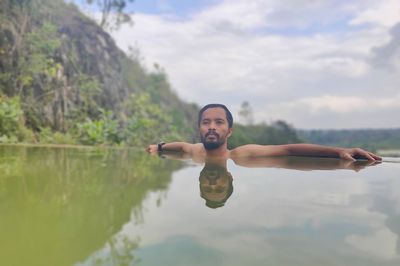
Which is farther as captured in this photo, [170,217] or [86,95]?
[86,95]

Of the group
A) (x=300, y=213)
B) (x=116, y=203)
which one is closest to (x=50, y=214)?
(x=116, y=203)

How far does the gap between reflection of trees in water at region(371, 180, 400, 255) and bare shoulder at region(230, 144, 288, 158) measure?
131cm

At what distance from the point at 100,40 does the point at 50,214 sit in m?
17.9

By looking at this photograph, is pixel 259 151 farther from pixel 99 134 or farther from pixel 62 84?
pixel 62 84

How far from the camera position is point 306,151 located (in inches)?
133

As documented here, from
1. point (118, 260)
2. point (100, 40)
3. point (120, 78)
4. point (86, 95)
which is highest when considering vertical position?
point (100, 40)

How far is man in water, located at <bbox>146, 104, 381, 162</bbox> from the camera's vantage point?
3152 millimetres

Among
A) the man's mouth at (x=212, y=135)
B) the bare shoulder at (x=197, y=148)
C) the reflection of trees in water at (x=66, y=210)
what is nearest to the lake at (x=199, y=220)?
the reflection of trees in water at (x=66, y=210)

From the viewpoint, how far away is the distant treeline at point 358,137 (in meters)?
41.5

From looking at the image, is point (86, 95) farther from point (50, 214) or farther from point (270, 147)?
point (50, 214)

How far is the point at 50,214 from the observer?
1411mm

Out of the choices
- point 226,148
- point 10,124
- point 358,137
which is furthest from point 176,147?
point 358,137

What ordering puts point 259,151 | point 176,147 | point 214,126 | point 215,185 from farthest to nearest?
point 176,147, point 259,151, point 214,126, point 215,185

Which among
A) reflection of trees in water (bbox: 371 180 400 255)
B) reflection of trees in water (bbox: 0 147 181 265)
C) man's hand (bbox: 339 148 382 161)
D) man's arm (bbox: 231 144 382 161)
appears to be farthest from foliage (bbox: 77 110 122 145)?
reflection of trees in water (bbox: 371 180 400 255)
